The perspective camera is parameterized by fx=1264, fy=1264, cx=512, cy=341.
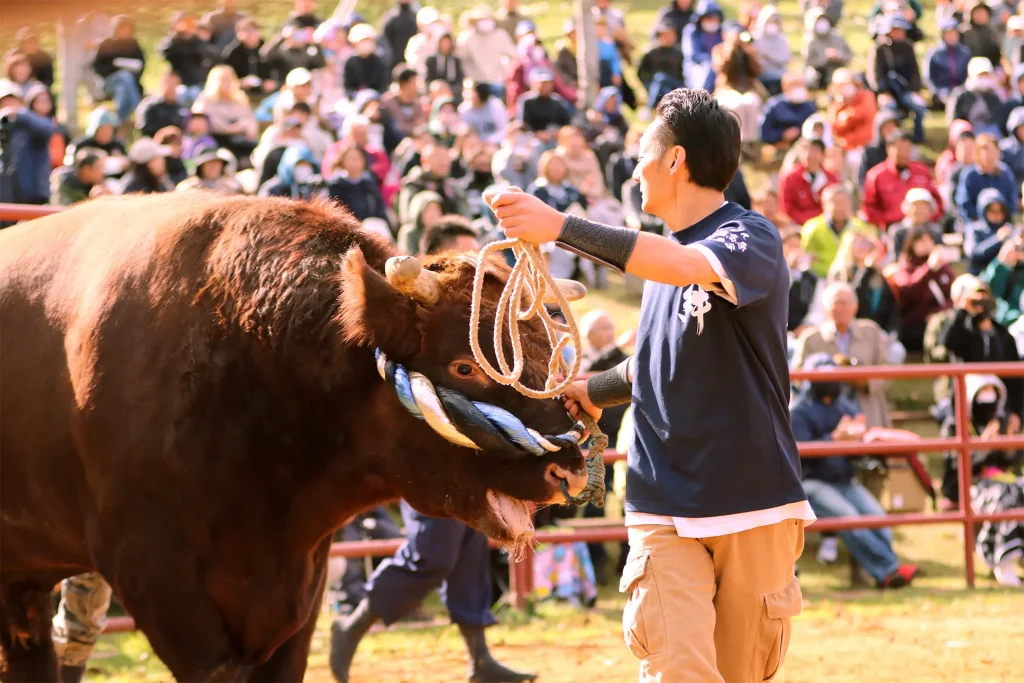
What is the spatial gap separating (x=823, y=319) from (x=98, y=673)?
7.73 m

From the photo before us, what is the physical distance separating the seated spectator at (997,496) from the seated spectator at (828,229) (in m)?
3.05

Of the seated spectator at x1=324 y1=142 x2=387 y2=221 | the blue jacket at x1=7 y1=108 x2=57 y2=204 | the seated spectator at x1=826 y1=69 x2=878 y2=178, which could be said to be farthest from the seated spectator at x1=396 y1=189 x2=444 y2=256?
the seated spectator at x1=826 y1=69 x2=878 y2=178

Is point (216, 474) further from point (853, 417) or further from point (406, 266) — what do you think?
point (853, 417)

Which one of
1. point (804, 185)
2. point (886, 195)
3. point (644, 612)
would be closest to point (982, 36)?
point (886, 195)

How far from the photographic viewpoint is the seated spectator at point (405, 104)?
15.0m

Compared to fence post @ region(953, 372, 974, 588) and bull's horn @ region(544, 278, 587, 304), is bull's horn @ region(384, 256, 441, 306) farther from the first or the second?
fence post @ region(953, 372, 974, 588)

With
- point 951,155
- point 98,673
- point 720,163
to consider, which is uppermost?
point 720,163

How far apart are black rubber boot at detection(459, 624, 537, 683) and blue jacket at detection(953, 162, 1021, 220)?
36.9ft

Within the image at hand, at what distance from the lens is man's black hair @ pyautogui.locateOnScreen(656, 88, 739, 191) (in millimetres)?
3344

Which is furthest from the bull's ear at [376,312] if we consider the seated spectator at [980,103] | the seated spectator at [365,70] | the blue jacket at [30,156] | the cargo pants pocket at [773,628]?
the seated spectator at [980,103]

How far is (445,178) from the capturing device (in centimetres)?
1248

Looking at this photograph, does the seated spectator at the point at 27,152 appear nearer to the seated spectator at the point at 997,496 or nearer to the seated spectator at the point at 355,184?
the seated spectator at the point at 355,184

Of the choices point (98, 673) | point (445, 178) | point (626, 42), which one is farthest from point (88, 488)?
point (626, 42)

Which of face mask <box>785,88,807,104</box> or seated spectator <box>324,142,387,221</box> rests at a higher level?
face mask <box>785,88,807,104</box>
